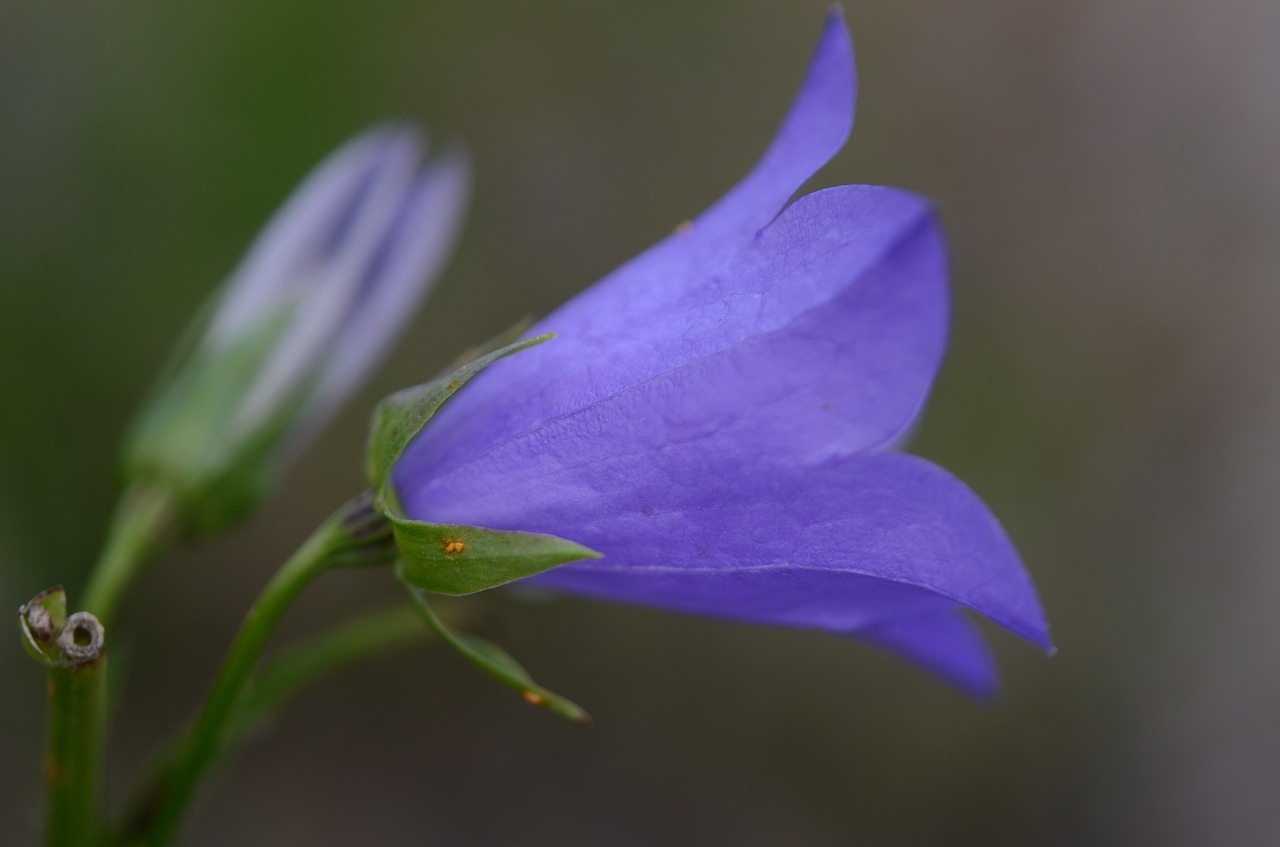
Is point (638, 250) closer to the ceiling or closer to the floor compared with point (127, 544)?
closer to the floor

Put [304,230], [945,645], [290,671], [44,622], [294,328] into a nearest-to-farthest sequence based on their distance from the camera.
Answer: [44,622] < [945,645] < [290,671] < [294,328] < [304,230]

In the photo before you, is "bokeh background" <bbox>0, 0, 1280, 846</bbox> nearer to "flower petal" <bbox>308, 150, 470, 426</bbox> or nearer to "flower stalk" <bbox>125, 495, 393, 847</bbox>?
"flower petal" <bbox>308, 150, 470, 426</bbox>

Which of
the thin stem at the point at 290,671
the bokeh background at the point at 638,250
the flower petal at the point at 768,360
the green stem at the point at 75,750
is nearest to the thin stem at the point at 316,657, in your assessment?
the thin stem at the point at 290,671

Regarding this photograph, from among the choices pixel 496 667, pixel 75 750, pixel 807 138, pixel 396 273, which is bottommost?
pixel 75 750

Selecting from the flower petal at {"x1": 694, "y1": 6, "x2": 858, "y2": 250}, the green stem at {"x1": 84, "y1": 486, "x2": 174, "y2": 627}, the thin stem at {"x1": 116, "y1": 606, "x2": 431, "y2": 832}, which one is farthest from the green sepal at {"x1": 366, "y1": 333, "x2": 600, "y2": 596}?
the green stem at {"x1": 84, "y1": 486, "x2": 174, "y2": 627}

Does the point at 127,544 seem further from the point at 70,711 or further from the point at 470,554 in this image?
the point at 470,554

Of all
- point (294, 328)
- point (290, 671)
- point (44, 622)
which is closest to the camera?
point (44, 622)

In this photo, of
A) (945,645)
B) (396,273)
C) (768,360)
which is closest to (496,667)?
(768,360)
